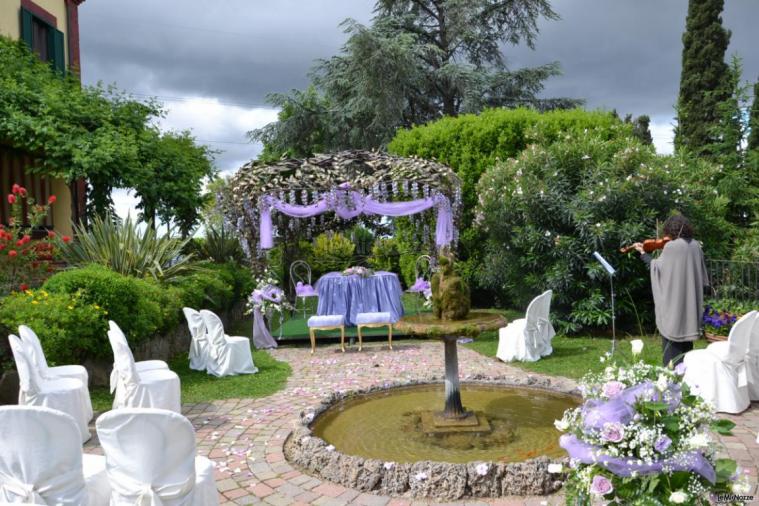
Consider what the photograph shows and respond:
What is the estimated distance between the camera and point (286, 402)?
646cm

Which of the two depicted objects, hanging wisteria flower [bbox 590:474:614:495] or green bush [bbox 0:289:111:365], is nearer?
hanging wisteria flower [bbox 590:474:614:495]

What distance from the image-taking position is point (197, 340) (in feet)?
26.8

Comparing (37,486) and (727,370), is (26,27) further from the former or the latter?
(727,370)

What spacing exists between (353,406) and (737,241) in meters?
8.49

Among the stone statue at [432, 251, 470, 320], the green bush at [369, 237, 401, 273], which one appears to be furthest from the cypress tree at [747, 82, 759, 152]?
the stone statue at [432, 251, 470, 320]

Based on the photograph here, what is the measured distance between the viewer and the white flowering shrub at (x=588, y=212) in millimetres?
9695

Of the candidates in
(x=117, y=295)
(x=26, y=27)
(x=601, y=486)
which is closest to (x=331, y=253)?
(x=26, y=27)

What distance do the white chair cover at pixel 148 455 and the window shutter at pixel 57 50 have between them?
13014 mm

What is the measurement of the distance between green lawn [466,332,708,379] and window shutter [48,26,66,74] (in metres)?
11.3

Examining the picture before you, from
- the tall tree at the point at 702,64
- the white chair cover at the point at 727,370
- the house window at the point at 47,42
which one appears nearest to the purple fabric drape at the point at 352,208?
the house window at the point at 47,42

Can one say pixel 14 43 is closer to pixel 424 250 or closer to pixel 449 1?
pixel 424 250

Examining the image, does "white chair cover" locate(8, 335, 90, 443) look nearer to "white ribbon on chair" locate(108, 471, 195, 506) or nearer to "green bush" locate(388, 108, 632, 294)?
"white ribbon on chair" locate(108, 471, 195, 506)

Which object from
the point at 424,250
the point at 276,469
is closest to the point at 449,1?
the point at 424,250

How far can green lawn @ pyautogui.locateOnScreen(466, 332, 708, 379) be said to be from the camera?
7711mm
